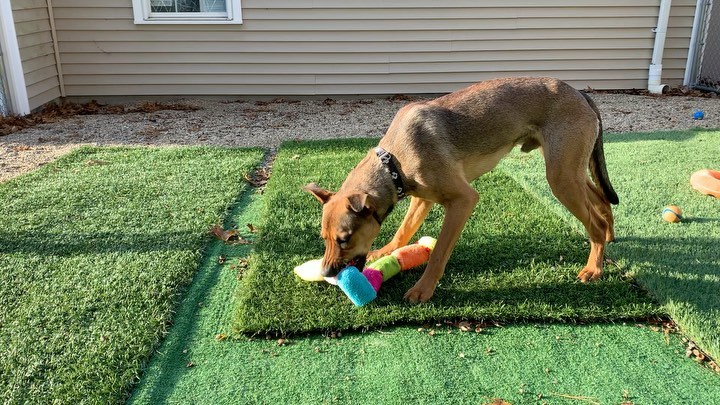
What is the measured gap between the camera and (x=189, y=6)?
967 cm

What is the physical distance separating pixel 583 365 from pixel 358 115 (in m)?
6.77

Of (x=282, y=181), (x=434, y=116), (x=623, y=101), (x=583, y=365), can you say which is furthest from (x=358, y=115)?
A: (x=583, y=365)

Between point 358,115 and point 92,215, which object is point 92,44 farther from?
point 92,215

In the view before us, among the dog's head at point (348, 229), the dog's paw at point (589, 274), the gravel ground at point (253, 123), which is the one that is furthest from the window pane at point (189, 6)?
the dog's paw at point (589, 274)

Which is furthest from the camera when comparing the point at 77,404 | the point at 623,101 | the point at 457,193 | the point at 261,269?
the point at 623,101

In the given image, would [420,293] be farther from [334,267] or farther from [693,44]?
[693,44]

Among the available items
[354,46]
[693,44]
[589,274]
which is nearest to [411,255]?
[589,274]

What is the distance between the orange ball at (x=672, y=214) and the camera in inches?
172

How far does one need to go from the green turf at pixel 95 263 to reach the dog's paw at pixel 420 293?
1432 mm

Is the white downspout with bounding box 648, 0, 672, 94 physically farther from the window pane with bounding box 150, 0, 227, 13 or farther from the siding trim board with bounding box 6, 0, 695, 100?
the window pane with bounding box 150, 0, 227, 13

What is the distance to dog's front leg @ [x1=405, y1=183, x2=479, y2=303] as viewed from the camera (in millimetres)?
3336

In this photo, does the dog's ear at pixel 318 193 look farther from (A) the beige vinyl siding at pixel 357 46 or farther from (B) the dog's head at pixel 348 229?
(A) the beige vinyl siding at pixel 357 46

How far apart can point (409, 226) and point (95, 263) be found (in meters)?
2.21

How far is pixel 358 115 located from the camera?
9.05 metres
